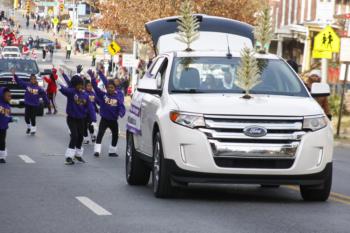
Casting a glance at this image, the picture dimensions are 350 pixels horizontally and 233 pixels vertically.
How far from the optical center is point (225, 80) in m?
13.9

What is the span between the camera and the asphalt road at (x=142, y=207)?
10.9 meters

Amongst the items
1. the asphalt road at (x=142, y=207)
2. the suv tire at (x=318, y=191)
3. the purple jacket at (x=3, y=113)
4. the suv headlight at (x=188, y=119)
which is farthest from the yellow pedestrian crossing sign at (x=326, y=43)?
the suv headlight at (x=188, y=119)

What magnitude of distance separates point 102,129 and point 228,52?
839 cm

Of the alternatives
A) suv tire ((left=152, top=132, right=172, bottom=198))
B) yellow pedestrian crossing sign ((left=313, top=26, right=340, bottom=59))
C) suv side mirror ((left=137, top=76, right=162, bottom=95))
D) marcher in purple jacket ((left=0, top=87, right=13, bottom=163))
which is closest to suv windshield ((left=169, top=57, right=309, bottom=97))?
suv side mirror ((left=137, top=76, right=162, bottom=95))

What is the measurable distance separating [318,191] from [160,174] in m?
1.84

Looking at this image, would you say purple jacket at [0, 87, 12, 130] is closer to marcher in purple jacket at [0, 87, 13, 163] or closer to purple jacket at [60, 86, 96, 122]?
marcher in purple jacket at [0, 87, 13, 163]

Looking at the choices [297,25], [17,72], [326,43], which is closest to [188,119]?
[326,43]

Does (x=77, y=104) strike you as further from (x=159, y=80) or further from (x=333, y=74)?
(x=333, y=74)

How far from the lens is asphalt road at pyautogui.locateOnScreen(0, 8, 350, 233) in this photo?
10.9 m

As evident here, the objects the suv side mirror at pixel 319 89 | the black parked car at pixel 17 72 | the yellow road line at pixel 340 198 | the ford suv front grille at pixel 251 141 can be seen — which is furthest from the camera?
the black parked car at pixel 17 72

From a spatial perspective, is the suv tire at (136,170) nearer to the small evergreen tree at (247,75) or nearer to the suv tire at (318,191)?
the small evergreen tree at (247,75)

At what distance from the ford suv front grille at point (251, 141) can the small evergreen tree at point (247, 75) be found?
2.17 ft

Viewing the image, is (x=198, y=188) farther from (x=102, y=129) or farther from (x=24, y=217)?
(x=102, y=129)

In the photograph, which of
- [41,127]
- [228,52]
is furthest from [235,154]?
[41,127]
